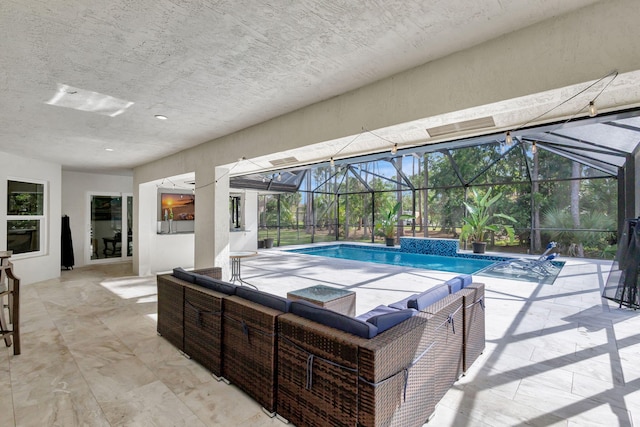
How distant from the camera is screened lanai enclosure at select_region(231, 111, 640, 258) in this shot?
1100 cm

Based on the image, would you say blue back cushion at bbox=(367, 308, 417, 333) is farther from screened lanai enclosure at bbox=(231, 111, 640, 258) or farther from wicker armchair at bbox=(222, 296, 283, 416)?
screened lanai enclosure at bbox=(231, 111, 640, 258)

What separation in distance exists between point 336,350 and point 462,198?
13.7 m

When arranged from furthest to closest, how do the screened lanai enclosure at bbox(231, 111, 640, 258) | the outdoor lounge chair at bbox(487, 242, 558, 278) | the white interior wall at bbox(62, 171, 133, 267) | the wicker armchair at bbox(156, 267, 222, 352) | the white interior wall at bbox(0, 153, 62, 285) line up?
1. the screened lanai enclosure at bbox(231, 111, 640, 258)
2. the white interior wall at bbox(62, 171, 133, 267)
3. the outdoor lounge chair at bbox(487, 242, 558, 278)
4. the white interior wall at bbox(0, 153, 62, 285)
5. the wicker armchair at bbox(156, 267, 222, 352)

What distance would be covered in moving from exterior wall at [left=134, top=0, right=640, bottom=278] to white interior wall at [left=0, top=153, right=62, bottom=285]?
625 cm

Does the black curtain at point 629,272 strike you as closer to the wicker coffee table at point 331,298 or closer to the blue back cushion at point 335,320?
the wicker coffee table at point 331,298

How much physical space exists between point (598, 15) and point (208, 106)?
11.9 feet

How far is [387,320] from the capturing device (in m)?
2.06

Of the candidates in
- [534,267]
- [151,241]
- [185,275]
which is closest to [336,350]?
[185,275]

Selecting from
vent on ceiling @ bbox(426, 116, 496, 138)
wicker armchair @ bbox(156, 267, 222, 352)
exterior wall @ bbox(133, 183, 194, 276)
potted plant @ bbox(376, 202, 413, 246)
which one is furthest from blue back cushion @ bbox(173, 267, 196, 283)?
potted plant @ bbox(376, 202, 413, 246)

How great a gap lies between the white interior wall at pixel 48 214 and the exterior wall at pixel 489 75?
6.25 m

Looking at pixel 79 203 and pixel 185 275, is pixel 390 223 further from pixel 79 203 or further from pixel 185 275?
pixel 79 203

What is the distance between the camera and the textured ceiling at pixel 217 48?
6.50 feet

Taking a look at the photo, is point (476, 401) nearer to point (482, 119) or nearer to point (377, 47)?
point (482, 119)

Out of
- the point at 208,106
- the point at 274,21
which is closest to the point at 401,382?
the point at 274,21
